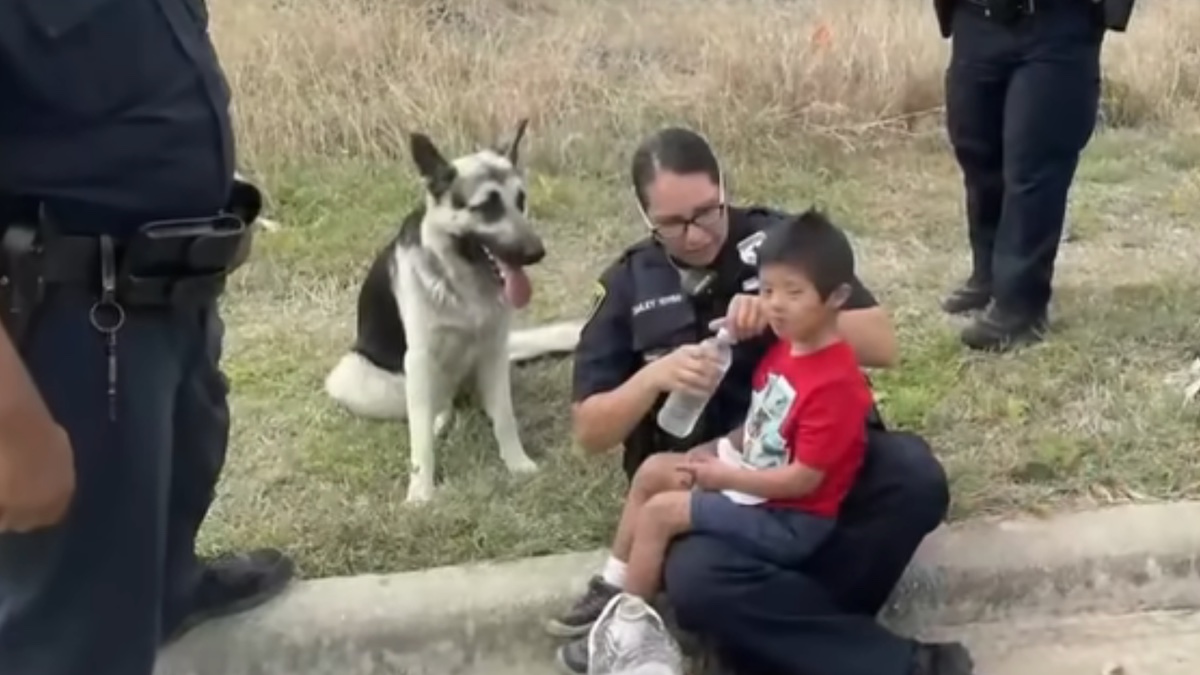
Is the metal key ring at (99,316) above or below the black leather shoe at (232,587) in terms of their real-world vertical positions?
above

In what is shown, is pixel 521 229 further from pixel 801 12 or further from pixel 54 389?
pixel 801 12

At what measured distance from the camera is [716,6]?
9.77m

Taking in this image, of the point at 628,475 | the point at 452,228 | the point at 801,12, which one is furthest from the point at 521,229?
the point at 801,12

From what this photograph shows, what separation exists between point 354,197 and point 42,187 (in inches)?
156

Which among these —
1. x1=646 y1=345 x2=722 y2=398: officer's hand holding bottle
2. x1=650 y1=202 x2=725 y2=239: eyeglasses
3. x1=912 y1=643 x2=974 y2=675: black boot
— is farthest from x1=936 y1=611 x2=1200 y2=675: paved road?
x1=650 y1=202 x2=725 y2=239: eyeglasses

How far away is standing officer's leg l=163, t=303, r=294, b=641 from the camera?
10.1 feet

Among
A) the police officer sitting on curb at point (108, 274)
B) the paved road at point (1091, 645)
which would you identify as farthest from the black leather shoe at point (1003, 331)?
the police officer sitting on curb at point (108, 274)

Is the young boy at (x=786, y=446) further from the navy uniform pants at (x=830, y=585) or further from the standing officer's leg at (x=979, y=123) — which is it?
the standing officer's leg at (x=979, y=123)

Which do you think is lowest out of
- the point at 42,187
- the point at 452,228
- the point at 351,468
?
the point at 351,468

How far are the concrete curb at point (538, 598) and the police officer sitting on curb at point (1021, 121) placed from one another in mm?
1029

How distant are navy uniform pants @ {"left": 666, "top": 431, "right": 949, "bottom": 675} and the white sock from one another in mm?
178

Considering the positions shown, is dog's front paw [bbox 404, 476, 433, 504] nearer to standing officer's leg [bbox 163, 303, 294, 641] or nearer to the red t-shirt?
standing officer's leg [bbox 163, 303, 294, 641]

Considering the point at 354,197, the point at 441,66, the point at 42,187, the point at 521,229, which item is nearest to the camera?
the point at 42,187

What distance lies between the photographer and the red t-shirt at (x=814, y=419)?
140 inches
